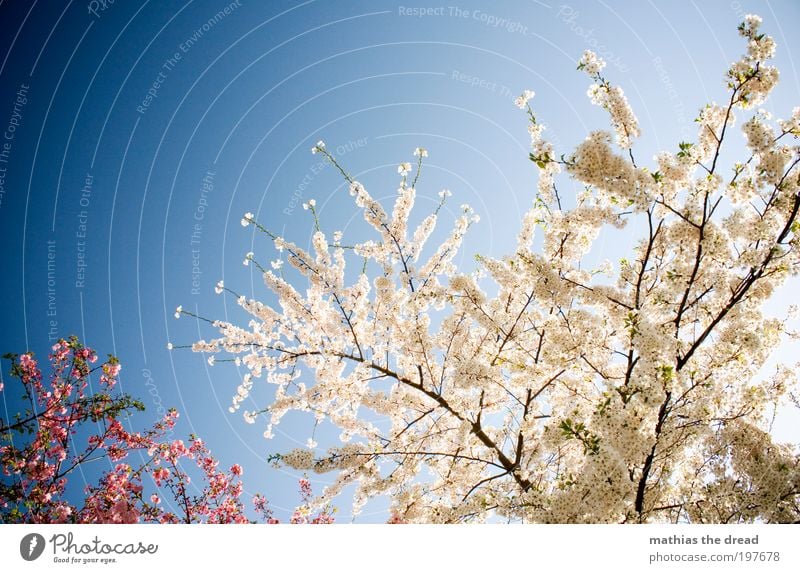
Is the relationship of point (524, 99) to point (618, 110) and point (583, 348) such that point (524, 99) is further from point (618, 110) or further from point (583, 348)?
point (583, 348)

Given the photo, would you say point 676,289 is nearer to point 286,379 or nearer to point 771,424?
point 771,424

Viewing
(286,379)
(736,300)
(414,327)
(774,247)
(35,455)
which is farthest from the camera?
(35,455)

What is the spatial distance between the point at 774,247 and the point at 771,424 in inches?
101

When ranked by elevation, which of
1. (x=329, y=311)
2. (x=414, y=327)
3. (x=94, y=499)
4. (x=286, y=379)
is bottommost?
(x=94, y=499)

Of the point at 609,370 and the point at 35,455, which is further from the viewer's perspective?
the point at 35,455

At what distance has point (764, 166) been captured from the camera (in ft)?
11.5

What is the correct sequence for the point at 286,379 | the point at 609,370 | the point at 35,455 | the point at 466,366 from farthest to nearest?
the point at 35,455 < the point at 286,379 < the point at 609,370 < the point at 466,366

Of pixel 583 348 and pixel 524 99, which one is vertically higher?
pixel 524 99

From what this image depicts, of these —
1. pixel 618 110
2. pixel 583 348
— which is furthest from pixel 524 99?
pixel 583 348

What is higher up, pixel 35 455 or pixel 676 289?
pixel 676 289

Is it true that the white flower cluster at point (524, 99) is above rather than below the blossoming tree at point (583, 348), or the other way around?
above

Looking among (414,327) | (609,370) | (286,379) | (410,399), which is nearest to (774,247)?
(609,370)

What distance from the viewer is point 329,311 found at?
6055 millimetres

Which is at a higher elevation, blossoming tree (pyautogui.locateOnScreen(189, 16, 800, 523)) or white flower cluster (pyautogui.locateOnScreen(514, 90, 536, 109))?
white flower cluster (pyautogui.locateOnScreen(514, 90, 536, 109))
